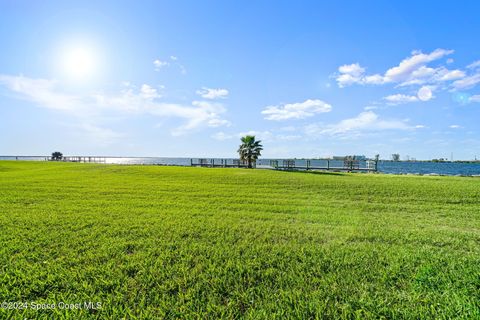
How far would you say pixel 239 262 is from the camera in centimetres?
330

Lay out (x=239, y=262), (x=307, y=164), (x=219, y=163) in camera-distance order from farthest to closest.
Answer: (x=219, y=163), (x=307, y=164), (x=239, y=262)

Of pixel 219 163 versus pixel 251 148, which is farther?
pixel 219 163

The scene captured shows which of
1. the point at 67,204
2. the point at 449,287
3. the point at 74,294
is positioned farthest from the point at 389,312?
the point at 67,204

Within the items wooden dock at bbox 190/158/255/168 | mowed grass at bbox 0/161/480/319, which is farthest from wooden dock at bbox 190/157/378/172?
mowed grass at bbox 0/161/480/319

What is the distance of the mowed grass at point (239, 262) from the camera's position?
2375mm

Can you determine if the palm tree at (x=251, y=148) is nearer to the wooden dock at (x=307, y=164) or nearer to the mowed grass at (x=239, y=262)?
the wooden dock at (x=307, y=164)

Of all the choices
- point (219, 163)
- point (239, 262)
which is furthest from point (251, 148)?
point (239, 262)

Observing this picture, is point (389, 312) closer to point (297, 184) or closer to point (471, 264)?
point (471, 264)

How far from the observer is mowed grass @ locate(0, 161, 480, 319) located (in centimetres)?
238

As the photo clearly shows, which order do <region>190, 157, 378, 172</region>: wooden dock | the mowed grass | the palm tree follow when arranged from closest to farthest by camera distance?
the mowed grass
<region>190, 157, 378, 172</region>: wooden dock
the palm tree

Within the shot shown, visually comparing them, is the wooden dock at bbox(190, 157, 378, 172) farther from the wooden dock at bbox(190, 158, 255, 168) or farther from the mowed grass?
the mowed grass

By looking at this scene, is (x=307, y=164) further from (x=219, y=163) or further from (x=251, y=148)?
(x=219, y=163)

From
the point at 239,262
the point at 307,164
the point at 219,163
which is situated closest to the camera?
the point at 239,262

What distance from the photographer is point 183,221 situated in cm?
540
